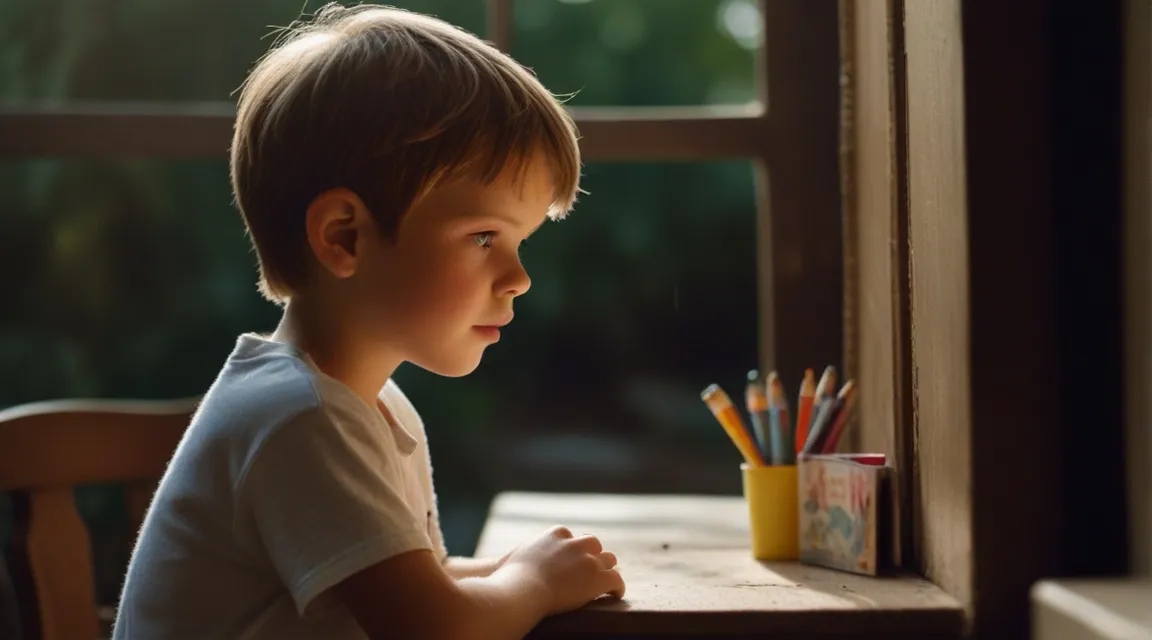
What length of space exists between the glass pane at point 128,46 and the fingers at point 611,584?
40.4 inches

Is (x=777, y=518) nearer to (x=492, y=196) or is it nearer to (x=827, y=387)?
(x=827, y=387)

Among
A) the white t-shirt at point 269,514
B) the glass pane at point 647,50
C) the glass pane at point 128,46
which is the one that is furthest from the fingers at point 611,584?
the glass pane at point 128,46

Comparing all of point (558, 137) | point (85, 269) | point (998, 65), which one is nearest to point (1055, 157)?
point (998, 65)

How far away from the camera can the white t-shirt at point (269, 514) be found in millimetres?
850

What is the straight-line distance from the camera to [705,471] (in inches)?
66.8

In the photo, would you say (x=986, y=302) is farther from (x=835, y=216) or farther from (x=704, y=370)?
(x=704, y=370)

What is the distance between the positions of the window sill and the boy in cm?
33

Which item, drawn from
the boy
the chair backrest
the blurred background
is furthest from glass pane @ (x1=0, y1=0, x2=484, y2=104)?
the boy

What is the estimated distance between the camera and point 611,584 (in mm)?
949

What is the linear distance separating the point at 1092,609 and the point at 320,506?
0.53 meters

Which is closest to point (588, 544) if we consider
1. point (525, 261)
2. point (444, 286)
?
point (444, 286)

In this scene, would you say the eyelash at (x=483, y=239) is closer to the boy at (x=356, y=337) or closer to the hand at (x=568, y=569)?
the boy at (x=356, y=337)

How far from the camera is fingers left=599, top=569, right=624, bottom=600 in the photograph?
944 millimetres

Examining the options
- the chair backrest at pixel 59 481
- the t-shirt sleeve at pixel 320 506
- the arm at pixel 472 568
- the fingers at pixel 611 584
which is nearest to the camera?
the t-shirt sleeve at pixel 320 506
